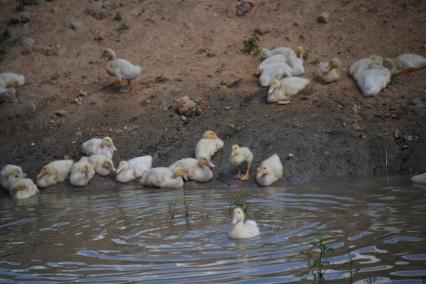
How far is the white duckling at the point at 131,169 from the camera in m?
13.3

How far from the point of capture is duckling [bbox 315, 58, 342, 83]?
14602mm

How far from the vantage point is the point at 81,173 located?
13336 millimetres

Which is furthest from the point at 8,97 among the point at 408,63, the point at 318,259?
the point at 318,259

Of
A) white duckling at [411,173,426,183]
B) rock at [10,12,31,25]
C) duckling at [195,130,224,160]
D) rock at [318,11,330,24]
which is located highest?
rock at [10,12,31,25]

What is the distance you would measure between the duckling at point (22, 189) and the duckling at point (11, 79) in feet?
14.3

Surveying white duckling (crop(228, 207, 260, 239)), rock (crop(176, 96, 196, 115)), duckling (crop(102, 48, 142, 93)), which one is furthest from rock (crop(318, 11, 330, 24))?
white duckling (crop(228, 207, 260, 239))

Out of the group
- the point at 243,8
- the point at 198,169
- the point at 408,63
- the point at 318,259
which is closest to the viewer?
the point at 318,259

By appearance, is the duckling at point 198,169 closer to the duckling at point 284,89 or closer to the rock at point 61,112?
the duckling at point 284,89

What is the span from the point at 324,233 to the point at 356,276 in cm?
175

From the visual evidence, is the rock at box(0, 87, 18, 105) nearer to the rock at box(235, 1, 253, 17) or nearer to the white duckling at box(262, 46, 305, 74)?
the white duckling at box(262, 46, 305, 74)

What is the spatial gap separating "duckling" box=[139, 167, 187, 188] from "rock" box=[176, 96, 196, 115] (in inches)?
92.9

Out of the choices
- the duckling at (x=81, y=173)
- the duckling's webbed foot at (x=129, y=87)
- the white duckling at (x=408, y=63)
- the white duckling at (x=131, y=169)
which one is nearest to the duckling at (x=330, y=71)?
the white duckling at (x=408, y=63)

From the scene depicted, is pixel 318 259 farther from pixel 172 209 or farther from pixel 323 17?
pixel 323 17

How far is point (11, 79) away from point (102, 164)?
462 cm
